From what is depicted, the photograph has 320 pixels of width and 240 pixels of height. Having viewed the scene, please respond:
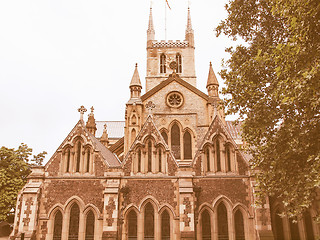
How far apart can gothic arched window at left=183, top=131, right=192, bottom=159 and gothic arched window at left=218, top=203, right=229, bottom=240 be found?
7.10 metres

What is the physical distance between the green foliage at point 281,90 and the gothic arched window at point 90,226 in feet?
31.6

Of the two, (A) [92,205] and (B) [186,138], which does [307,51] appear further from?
(B) [186,138]

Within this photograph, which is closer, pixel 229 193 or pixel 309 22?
pixel 309 22

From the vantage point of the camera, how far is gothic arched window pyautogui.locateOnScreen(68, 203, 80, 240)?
16984 millimetres

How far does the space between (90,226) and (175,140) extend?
9.97m

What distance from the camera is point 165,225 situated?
17.0m

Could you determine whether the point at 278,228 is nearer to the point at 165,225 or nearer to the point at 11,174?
the point at 165,225

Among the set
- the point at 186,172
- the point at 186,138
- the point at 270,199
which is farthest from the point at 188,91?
the point at 270,199

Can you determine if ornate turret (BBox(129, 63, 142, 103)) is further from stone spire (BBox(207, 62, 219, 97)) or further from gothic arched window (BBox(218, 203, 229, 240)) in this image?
gothic arched window (BBox(218, 203, 229, 240))

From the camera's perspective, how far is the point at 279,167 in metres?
11.6

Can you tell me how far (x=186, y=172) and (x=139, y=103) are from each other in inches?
373

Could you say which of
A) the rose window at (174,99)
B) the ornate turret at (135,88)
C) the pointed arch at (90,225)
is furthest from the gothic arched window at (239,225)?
the ornate turret at (135,88)

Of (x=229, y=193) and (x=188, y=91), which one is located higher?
(x=188, y=91)

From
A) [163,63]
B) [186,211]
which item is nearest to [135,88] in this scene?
[186,211]
